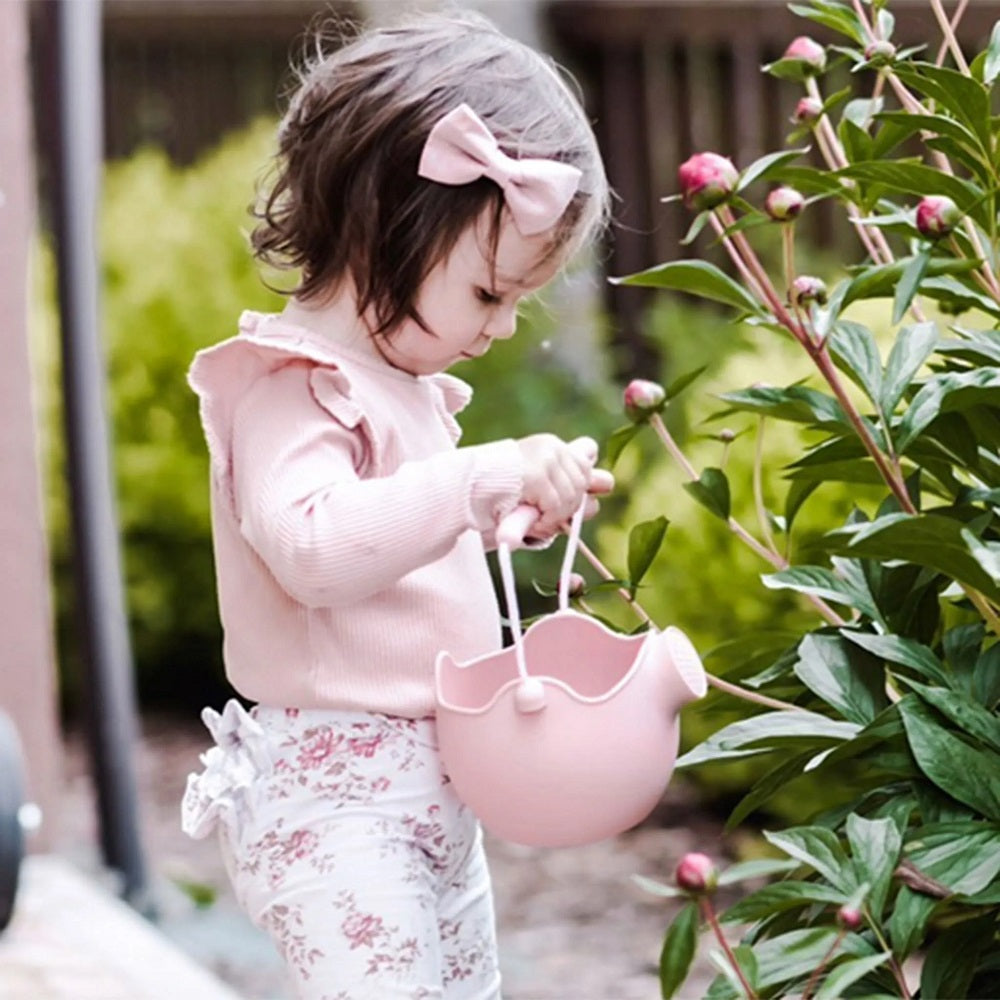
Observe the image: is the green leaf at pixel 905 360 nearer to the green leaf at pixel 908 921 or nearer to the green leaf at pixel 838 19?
the green leaf at pixel 838 19

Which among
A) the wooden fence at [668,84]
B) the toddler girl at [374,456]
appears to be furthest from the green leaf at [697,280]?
Result: the wooden fence at [668,84]

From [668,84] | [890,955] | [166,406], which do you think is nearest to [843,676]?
[890,955]

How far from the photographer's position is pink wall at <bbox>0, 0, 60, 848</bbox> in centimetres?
425

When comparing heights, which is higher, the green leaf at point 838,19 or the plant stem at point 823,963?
the green leaf at point 838,19

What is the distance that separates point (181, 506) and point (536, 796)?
4229 mm

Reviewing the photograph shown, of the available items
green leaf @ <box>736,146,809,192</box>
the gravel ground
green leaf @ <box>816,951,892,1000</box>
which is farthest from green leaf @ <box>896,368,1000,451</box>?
the gravel ground

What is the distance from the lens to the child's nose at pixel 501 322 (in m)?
1.84

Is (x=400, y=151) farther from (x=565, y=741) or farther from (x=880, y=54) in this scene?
(x=565, y=741)

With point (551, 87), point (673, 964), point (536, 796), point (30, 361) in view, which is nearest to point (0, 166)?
point (30, 361)

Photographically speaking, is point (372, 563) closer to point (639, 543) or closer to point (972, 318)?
point (639, 543)

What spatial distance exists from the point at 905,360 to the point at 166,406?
14.5 ft

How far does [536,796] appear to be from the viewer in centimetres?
170

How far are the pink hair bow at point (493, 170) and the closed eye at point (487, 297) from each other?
6 centimetres

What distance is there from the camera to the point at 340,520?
169 centimetres
